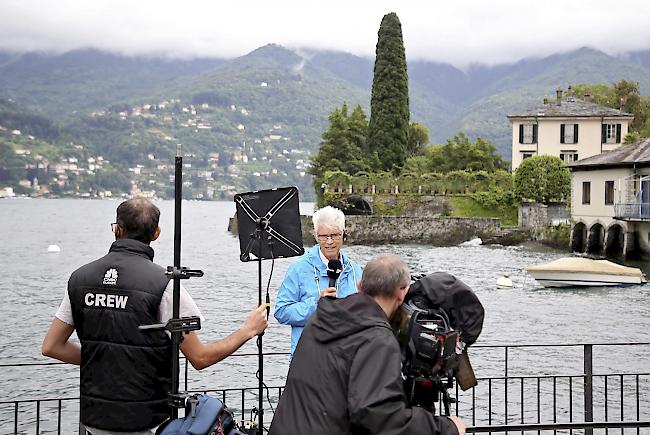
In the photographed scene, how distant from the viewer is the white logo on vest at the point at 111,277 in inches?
178

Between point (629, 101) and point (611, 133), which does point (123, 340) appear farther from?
point (629, 101)

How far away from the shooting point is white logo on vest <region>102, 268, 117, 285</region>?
14.8ft

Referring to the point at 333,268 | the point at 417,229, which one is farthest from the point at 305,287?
the point at 417,229

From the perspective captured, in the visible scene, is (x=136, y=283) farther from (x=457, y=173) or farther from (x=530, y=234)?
(x=457, y=173)

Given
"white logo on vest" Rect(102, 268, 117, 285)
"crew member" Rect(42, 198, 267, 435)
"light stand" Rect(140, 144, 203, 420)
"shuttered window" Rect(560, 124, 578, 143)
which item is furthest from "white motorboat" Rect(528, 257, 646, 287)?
"shuttered window" Rect(560, 124, 578, 143)

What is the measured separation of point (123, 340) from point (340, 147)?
6736 centimetres

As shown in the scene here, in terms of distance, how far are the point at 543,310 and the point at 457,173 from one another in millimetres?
36857

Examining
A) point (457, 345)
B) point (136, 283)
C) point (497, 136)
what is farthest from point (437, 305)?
point (497, 136)

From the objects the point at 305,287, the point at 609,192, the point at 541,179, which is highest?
the point at 541,179

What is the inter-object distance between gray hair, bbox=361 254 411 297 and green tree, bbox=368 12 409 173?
64906mm

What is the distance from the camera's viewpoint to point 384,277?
3.77 metres

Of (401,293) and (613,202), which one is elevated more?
(613,202)

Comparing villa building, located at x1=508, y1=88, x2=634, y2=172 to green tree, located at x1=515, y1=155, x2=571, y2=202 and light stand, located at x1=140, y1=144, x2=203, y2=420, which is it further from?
light stand, located at x1=140, y1=144, x2=203, y2=420

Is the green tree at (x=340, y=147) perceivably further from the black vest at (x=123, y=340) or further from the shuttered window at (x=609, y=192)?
the black vest at (x=123, y=340)
